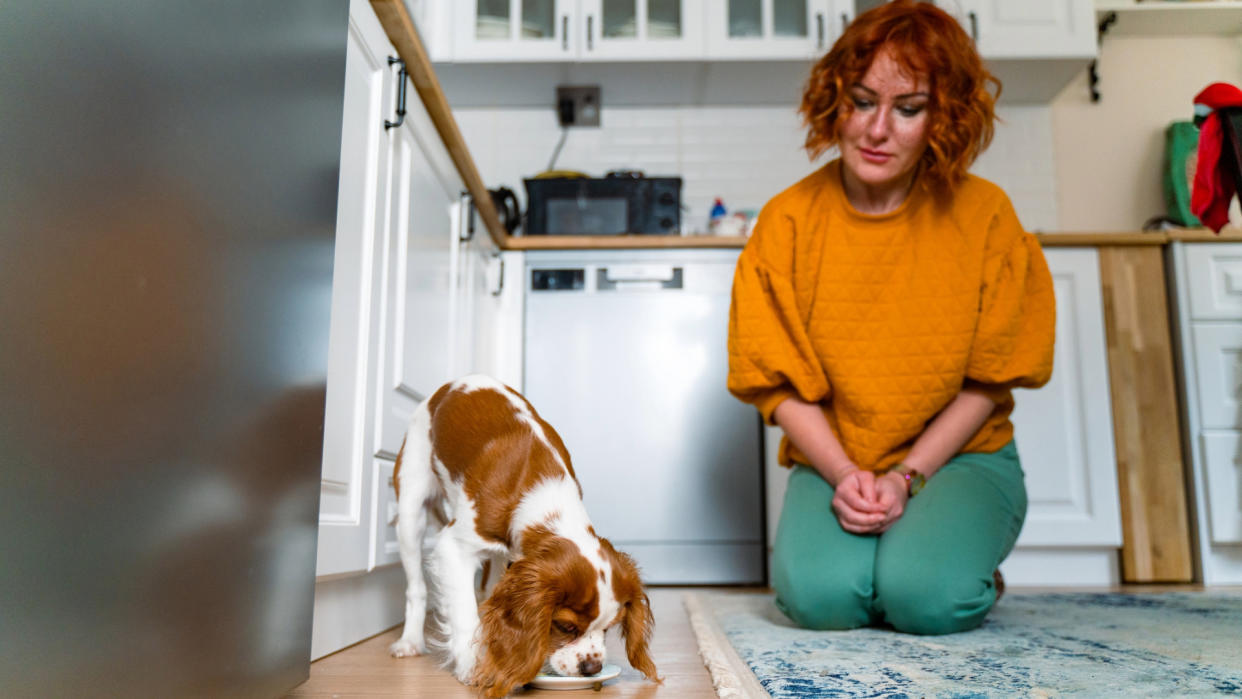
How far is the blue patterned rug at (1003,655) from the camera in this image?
3.52 feet

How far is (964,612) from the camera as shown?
1.58 metres

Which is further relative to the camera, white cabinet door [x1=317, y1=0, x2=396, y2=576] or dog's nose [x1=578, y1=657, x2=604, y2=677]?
white cabinet door [x1=317, y1=0, x2=396, y2=576]

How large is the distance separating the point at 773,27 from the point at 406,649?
253cm

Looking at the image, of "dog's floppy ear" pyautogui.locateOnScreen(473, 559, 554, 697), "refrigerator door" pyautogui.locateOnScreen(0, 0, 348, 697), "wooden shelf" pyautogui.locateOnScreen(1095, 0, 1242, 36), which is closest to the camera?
"refrigerator door" pyautogui.locateOnScreen(0, 0, 348, 697)

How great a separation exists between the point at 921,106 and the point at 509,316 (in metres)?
1.48

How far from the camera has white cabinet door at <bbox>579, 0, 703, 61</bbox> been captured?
→ 3.17m

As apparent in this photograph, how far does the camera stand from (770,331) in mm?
1754

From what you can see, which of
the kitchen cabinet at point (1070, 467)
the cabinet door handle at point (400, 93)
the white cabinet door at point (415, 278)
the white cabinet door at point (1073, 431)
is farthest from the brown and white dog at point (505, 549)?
the white cabinet door at point (1073, 431)

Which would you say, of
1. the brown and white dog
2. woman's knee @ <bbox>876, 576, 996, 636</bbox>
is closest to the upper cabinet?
the brown and white dog

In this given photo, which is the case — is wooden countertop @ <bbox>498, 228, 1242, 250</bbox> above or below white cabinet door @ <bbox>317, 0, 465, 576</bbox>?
above

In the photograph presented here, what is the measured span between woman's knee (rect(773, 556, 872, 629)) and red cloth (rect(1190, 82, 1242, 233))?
0.95 m

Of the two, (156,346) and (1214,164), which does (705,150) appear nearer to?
(1214,164)

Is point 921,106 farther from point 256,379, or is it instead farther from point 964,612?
point 256,379

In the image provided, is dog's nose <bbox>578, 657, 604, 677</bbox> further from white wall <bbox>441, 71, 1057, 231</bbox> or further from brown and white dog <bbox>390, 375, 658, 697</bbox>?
white wall <bbox>441, 71, 1057, 231</bbox>
